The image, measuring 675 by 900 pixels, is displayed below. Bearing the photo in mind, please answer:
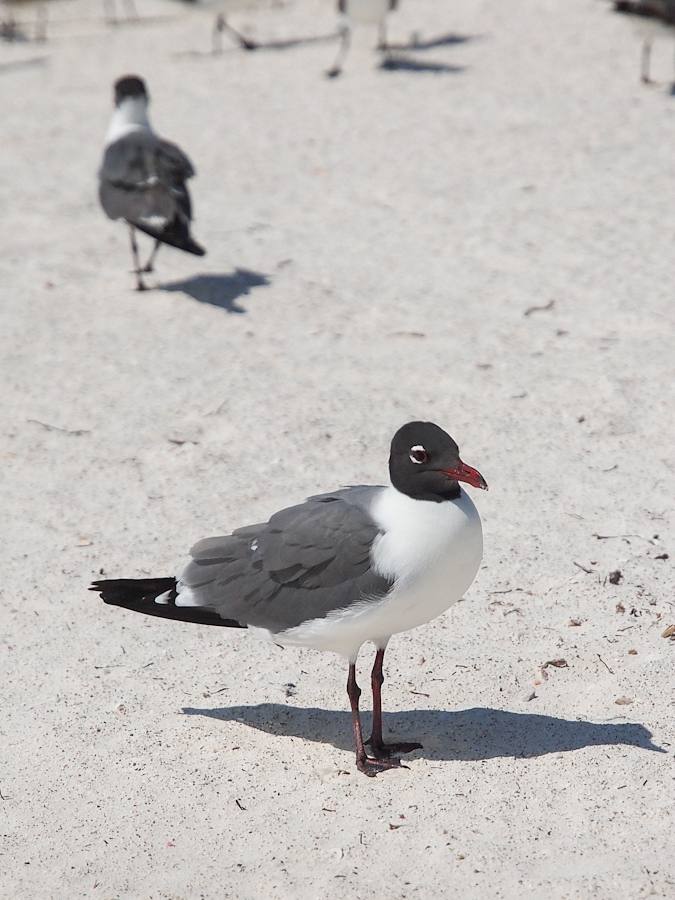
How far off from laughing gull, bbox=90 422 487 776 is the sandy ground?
42cm

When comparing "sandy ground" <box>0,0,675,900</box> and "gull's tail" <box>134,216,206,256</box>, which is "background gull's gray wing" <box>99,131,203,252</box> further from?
"sandy ground" <box>0,0,675,900</box>

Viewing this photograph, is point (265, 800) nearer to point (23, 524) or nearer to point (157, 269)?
point (23, 524)

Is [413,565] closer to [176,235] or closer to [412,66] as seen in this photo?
[176,235]

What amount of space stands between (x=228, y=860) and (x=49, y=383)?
144 inches

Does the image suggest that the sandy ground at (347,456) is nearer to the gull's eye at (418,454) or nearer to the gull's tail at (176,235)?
the gull's tail at (176,235)

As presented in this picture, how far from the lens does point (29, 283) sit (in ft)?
26.5

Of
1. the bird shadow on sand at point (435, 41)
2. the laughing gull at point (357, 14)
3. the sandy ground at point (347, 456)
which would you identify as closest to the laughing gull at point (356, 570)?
the sandy ground at point (347, 456)

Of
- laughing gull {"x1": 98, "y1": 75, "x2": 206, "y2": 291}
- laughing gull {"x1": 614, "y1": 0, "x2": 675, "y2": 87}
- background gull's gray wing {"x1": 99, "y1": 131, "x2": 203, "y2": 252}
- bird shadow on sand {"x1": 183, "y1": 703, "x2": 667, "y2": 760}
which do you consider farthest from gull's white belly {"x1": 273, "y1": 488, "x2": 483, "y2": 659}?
laughing gull {"x1": 614, "y1": 0, "x2": 675, "y2": 87}

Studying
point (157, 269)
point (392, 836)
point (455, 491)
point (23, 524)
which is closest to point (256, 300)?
point (157, 269)

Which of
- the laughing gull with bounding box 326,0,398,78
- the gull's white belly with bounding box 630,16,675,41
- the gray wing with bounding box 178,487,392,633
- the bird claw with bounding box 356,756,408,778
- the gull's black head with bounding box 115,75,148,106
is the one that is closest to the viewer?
the gray wing with bounding box 178,487,392,633

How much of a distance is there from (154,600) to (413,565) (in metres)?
0.94

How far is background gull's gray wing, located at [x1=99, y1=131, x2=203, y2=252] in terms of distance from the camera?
26.0 feet

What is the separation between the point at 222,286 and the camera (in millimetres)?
8109

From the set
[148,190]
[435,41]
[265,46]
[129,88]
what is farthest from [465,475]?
[265,46]
